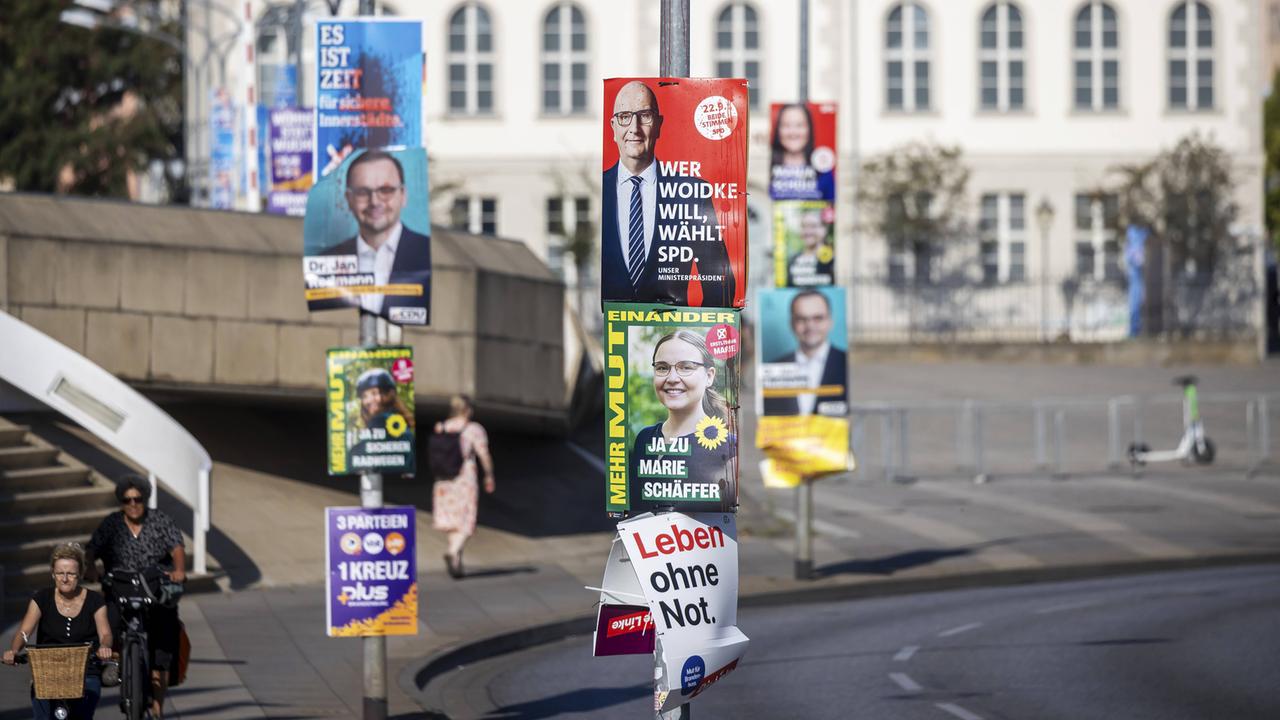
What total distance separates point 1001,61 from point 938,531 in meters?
30.8

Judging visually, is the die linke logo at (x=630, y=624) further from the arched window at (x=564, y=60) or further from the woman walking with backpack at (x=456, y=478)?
the arched window at (x=564, y=60)

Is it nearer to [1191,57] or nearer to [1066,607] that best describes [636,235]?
[1066,607]

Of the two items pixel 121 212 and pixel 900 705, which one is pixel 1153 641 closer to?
pixel 900 705

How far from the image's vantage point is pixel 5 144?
57.2 m

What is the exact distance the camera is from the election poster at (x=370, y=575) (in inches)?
493

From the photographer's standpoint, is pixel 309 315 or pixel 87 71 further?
pixel 87 71

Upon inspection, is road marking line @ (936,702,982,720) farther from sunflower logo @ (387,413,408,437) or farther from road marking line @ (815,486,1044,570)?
road marking line @ (815,486,1044,570)

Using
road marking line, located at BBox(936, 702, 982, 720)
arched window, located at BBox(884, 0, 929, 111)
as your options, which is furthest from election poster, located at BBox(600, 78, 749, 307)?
arched window, located at BBox(884, 0, 929, 111)

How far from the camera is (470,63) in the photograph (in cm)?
5378

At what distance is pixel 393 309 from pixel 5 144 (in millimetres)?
47528

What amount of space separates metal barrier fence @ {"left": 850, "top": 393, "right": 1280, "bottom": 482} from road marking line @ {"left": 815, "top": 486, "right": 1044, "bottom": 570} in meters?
2.05

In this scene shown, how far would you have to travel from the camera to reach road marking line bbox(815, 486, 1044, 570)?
73.4 feet

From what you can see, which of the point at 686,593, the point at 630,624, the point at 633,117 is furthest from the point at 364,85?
the point at 686,593

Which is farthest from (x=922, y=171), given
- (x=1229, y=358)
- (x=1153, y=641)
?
(x=1153, y=641)
